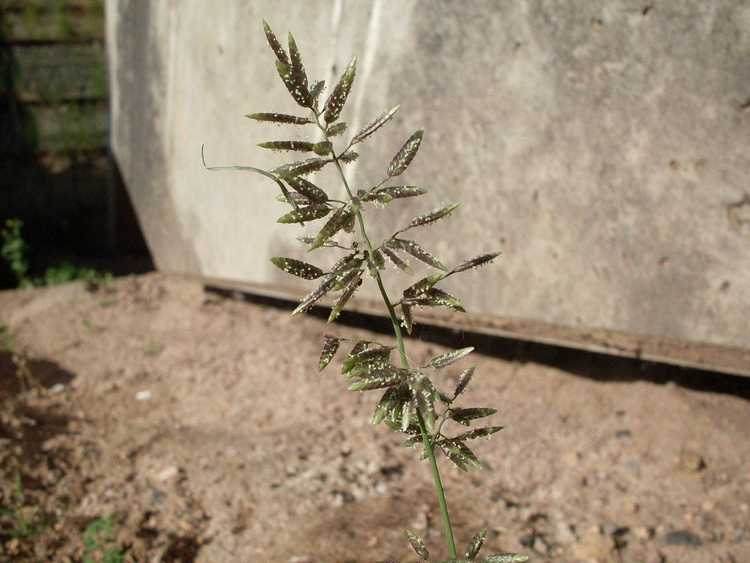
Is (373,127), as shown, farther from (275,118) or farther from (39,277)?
(39,277)

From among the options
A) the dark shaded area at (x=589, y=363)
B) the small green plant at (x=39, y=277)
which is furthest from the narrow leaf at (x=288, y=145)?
the small green plant at (x=39, y=277)

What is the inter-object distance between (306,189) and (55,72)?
191 inches

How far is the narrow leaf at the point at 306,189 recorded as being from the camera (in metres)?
0.92

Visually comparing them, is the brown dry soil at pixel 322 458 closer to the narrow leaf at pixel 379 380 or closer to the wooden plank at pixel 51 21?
the narrow leaf at pixel 379 380

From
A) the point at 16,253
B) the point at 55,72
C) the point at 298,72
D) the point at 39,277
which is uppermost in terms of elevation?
the point at 298,72

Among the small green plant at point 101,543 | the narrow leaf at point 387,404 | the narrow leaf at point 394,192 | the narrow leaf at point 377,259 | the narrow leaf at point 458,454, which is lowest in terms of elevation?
the small green plant at point 101,543

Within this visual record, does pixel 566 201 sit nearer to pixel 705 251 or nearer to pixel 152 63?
pixel 705 251

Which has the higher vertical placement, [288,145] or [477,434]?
[288,145]

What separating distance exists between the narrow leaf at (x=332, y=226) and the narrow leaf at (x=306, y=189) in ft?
0.09

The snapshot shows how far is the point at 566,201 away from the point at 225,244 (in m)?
1.58

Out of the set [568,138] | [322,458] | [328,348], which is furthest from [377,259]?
[322,458]

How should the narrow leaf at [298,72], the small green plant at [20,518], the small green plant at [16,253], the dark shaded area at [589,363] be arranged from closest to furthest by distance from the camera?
the narrow leaf at [298,72] < the small green plant at [20,518] < the dark shaded area at [589,363] < the small green plant at [16,253]

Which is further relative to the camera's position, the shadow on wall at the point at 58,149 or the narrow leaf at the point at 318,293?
the shadow on wall at the point at 58,149

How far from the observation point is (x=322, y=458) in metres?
2.80
